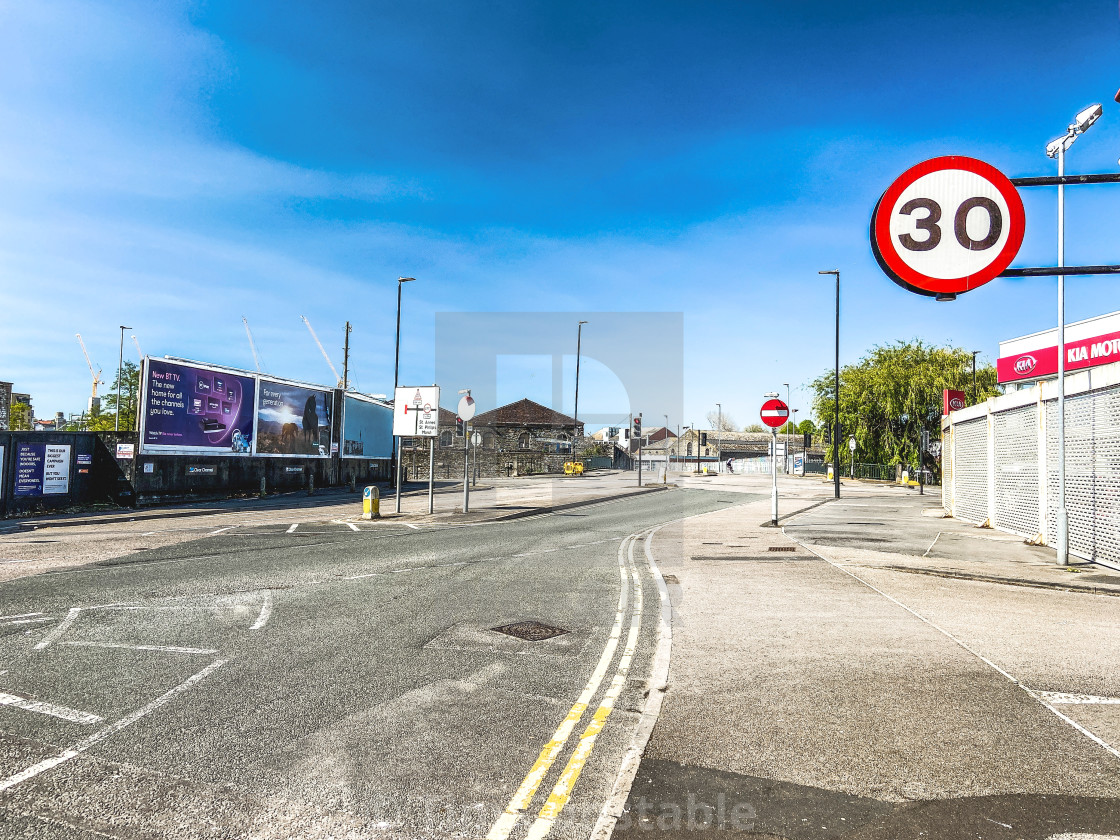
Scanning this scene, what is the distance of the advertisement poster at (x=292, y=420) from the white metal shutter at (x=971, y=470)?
91.8 feet

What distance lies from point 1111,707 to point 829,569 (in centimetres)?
663

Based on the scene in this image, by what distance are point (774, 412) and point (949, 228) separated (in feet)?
44.9

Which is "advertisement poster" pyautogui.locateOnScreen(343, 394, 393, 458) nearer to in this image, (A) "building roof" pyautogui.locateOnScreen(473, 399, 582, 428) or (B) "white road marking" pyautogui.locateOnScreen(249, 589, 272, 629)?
(B) "white road marking" pyautogui.locateOnScreen(249, 589, 272, 629)

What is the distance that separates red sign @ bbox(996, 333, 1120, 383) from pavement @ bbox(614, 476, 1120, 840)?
55.3 ft

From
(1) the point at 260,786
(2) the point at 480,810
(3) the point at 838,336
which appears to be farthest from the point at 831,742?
(3) the point at 838,336

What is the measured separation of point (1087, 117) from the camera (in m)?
11.3

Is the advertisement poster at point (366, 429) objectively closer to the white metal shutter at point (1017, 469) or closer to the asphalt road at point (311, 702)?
the asphalt road at point (311, 702)

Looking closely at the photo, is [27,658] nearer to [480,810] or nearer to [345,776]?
[345,776]

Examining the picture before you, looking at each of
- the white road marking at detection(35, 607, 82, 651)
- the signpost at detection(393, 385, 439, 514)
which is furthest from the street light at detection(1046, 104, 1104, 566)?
the signpost at detection(393, 385, 439, 514)

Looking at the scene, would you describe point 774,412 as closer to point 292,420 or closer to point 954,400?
point 954,400

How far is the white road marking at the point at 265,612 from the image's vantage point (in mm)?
7445

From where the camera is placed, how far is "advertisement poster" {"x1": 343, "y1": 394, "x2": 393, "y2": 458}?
40375 mm

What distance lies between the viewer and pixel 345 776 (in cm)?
390

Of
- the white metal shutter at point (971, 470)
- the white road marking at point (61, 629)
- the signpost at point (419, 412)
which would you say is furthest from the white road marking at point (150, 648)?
the white metal shutter at point (971, 470)
